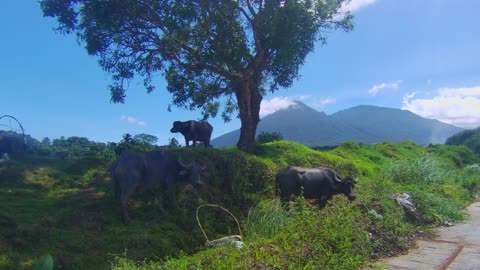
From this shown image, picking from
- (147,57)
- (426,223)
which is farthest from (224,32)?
(426,223)

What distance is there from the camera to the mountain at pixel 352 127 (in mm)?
81887

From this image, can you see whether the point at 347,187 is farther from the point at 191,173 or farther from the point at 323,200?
the point at 191,173

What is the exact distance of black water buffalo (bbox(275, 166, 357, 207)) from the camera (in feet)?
34.8

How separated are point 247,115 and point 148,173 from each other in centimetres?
584

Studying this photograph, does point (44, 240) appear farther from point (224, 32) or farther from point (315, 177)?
point (224, 32)

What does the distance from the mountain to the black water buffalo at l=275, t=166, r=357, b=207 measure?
5089 centimetres

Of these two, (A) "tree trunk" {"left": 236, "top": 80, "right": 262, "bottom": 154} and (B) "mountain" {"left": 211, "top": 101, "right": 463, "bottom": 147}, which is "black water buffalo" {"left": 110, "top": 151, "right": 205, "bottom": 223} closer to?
(A) "tree trunk" {"left": 236, "top": 80, "right": 262, "bottom": 154}

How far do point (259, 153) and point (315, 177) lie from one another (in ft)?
13.0

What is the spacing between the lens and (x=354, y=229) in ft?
21.6

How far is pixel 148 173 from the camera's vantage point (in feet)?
31.0

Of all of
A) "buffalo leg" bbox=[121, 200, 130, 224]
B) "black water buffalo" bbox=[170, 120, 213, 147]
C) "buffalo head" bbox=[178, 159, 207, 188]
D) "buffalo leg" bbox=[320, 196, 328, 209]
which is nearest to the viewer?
"buffalo leg" bbox=[121, 200, 130, 224]

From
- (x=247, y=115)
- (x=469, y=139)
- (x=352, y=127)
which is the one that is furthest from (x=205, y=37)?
(x=352, y=127)

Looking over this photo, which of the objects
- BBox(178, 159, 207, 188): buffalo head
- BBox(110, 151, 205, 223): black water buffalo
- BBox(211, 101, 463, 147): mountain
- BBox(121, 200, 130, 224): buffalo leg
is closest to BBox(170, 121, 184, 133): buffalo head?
BBox(110, 151, 205, 223): black water buffalo

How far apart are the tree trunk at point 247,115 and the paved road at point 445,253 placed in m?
7.02
